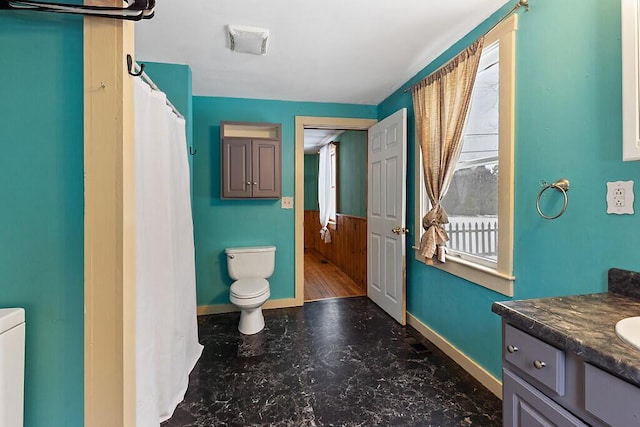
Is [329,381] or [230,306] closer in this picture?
[329,381]

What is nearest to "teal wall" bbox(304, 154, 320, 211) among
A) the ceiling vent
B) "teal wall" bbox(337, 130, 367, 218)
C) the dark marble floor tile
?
"teal wall" bbox(337, 130, 367, 218)

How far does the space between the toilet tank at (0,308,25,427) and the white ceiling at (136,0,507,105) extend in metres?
1.61

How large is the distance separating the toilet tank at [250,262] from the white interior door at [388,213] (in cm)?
110

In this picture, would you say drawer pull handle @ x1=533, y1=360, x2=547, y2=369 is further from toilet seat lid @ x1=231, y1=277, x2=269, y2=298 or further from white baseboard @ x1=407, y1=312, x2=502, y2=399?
A: toilet seat lid @ x1=231, y1=277, x2=269, y2=298

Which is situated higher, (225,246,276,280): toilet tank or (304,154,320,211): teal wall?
(304,154,320,211): teal wall

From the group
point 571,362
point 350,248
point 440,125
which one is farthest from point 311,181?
point 571,362

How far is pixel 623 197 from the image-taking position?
45.1 inches

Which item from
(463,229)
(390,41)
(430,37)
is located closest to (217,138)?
(390,41)

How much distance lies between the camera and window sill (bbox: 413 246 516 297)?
168 centimetres

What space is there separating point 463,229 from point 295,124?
1979mm

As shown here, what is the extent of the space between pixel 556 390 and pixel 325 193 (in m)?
5.00

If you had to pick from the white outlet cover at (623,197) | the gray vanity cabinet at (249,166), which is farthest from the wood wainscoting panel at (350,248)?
the white outlet cover at (623,197)

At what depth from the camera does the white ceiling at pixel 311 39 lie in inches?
65.5

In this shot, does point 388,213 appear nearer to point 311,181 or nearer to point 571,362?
point 571,362
